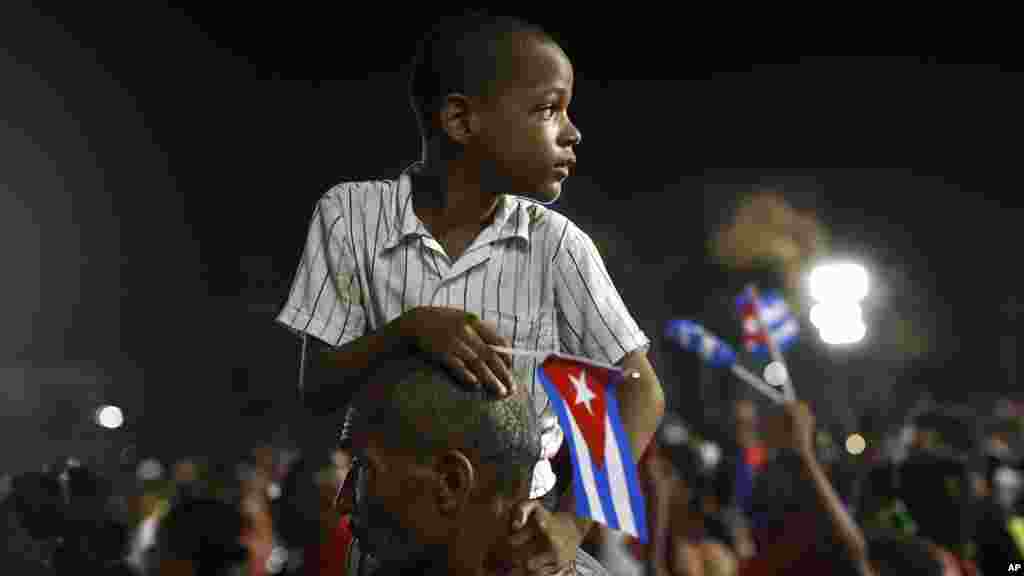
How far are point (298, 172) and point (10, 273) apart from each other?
132 centimetres

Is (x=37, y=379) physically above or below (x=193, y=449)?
above

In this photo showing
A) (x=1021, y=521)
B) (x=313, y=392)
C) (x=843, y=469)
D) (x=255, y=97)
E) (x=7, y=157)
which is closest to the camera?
(x=313, y=392)

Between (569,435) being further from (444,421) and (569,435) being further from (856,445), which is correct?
(856,445)

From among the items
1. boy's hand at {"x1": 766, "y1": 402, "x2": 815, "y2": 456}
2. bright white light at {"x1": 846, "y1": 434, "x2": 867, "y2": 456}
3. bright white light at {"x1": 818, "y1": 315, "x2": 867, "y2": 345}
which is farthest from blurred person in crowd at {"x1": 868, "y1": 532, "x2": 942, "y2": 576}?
bright white light at {"x1": 818, "y1": 315, "x2": 867, "y2": 345}

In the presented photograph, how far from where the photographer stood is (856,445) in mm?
6344

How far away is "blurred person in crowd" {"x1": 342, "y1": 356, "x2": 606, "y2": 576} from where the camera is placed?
181 cm

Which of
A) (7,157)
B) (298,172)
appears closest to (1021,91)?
(298,172)

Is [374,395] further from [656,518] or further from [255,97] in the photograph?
[255,97]

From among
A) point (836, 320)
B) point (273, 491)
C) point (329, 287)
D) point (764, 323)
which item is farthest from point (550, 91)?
point (836, 320)

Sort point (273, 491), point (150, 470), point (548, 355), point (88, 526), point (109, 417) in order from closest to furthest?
point (548, 355)
point (88, 526)
point (109, 417)
point (273, 491)
point (150, 470)

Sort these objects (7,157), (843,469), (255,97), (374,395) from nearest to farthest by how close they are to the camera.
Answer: (374,395), (7,157), (843,469), (255,97)

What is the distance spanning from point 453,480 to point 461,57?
71 centimetres

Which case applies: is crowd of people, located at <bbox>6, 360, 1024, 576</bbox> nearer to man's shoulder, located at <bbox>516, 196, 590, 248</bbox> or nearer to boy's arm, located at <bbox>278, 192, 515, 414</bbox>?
boy's arm, located at <bbox>278, 192, 515, 414</bbox>

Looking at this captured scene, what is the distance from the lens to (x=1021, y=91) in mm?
14000
